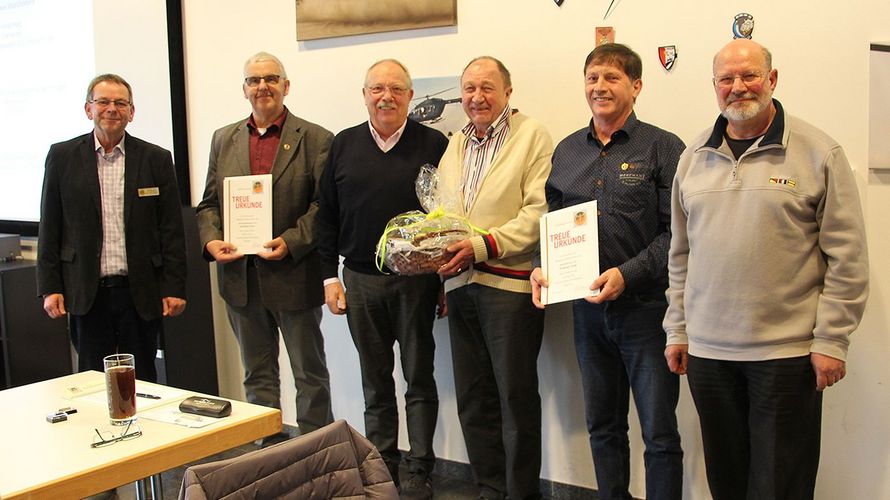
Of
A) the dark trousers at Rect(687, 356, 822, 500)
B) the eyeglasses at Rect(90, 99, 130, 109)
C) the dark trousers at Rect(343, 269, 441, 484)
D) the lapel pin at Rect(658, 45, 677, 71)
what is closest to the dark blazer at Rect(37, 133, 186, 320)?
the eyeglasses at Rect(90, 99, 130, 109)

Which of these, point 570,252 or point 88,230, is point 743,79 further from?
point 88,230

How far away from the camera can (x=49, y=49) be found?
5188 millimetres

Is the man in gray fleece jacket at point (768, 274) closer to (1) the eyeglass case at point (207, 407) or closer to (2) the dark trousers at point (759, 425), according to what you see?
(2) the dark trousers at point (759, 425)

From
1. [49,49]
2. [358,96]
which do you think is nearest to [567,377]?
[358,96]

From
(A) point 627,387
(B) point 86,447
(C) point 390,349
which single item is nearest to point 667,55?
(A) point 627,387

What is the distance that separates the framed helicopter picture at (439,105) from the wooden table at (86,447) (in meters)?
1.83

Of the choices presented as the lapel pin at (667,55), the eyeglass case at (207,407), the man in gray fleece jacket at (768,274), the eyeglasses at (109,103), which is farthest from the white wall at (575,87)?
the eyeglass case at (207,407)

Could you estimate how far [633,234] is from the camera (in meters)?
2.76

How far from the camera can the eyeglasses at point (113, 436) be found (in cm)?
188

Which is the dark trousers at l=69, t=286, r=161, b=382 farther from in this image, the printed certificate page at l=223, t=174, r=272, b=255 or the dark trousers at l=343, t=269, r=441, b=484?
the dark trousers at l=343, t=269, r=441, b=484

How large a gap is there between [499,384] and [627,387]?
19.0 inches

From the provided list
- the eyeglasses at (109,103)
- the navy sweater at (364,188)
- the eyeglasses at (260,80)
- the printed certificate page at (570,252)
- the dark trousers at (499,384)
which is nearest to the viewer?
the printed certificate page at (570,252)

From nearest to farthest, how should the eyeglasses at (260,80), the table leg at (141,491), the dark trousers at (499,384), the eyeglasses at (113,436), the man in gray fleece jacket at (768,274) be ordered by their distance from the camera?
the eyeglasses at (113,436)
the table leg at (141,491)
the man in gray fleece jacket at (768,274)
the dark trousers at (499,384)
the eyeglasses at (260,80)

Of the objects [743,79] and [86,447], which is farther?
[743,79]
